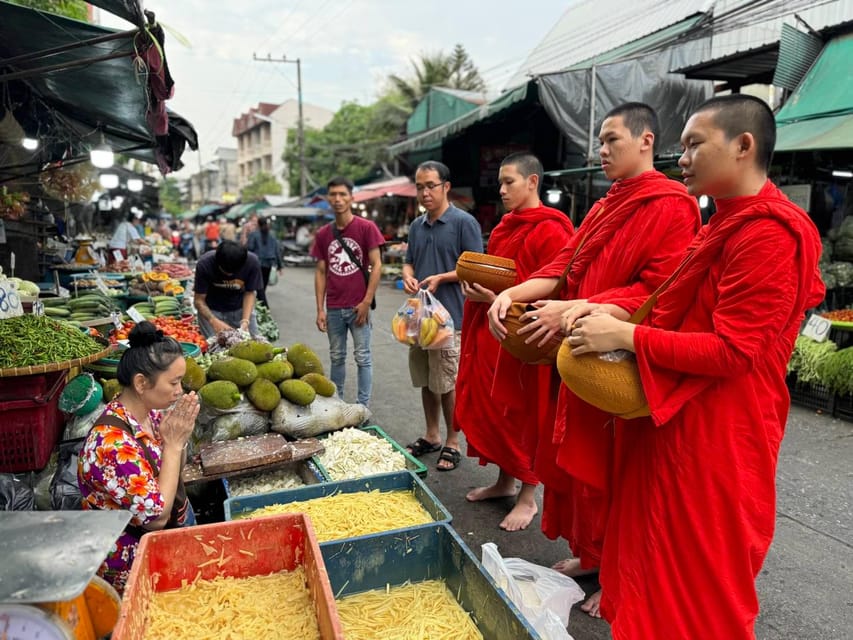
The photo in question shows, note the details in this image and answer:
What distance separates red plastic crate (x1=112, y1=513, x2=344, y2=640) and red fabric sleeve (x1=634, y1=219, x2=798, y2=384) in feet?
4.15

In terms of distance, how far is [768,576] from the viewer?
2.98 m

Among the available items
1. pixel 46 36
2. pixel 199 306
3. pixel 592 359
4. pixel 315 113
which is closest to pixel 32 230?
pixel 199 306

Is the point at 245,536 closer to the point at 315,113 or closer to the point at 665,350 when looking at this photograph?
the point at 665,350

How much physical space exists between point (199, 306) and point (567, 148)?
9.17m

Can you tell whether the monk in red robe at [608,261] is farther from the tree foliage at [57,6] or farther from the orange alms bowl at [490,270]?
the tree foliage at [57,6]

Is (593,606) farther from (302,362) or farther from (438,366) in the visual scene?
(302,362)

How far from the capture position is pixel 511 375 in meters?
3.23

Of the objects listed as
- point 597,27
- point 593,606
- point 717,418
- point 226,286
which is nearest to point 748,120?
point 717,418

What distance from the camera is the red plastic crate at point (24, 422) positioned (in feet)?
9.32

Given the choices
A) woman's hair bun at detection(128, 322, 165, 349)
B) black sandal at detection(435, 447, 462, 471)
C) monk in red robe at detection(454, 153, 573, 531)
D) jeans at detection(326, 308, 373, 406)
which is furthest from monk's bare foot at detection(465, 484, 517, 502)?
woman's hair bun at detection(128, 322, 165, 349)

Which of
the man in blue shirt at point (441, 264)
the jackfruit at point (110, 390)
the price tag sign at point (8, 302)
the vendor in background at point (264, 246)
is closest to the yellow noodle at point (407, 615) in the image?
the man in blue shirt at point (441, 264)

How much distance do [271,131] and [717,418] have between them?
61190 millimetres

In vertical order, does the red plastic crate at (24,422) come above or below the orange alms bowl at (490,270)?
below

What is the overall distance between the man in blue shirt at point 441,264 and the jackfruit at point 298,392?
85 cm
